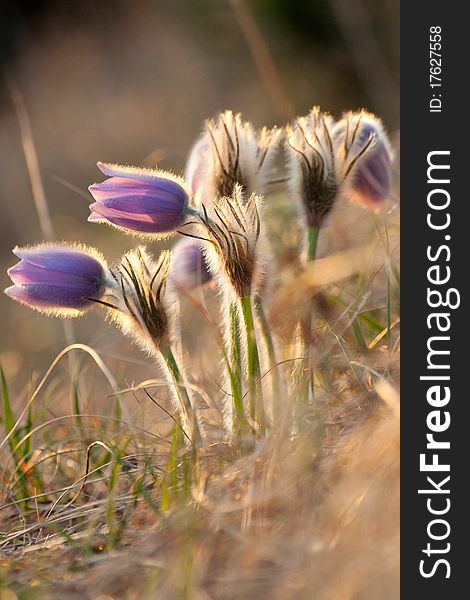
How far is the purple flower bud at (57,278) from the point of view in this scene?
5.01 ft

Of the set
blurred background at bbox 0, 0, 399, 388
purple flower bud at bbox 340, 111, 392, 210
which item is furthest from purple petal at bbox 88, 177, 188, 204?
blurred background at bbox 0, 0, 399, 388

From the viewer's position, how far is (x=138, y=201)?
1506 mm

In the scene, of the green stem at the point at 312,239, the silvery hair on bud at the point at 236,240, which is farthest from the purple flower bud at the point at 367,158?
the silvery hair on bud at the point at 236,240

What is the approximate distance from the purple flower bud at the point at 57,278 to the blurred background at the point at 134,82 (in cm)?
209

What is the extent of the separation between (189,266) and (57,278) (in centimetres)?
33

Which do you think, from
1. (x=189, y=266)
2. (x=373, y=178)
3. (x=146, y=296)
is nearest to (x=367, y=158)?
(x=373, y=178)

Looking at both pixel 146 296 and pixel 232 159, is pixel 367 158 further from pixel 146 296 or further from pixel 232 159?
pixel 146 296

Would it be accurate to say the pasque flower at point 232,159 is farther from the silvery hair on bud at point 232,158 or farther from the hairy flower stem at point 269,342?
the hairy flower stem at point 269,342

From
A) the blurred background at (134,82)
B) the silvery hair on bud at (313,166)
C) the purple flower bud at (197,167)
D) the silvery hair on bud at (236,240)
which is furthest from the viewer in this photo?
the blurred background at (134,82)

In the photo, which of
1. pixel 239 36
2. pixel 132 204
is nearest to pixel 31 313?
pixel 132 204

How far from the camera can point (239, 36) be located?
6980mm

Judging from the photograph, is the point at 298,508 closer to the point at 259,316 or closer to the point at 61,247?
the point at 259,316

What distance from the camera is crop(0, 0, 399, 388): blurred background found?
4758mm

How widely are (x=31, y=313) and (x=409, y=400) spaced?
310 centimetres
